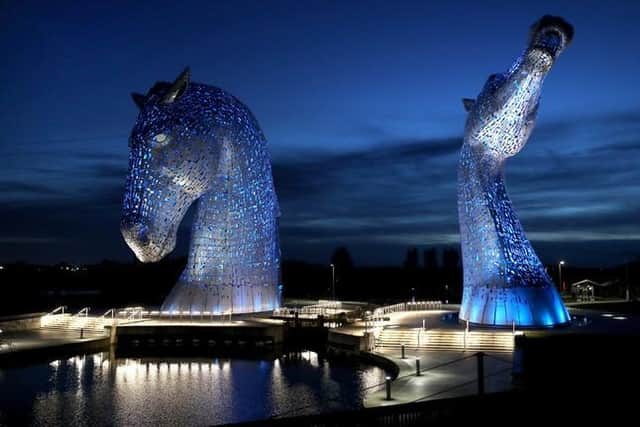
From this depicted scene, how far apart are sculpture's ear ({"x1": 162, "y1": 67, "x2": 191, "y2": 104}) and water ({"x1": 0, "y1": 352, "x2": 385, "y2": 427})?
857 cm

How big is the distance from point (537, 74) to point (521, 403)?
12.7 metres

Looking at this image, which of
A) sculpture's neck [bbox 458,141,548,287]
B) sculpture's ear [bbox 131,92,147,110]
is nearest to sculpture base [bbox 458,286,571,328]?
sculpture's neck [bbox 458,141,548,287]

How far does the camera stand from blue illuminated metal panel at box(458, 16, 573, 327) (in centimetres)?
1914

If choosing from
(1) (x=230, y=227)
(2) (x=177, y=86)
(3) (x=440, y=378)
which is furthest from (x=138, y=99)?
Answer: (3) (x=440, y=378)

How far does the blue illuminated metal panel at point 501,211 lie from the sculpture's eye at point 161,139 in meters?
10.1

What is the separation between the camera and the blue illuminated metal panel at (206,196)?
20.6m

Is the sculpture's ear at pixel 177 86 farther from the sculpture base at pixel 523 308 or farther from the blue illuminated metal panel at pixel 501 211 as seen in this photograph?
the sculpture base at pixel 523 308

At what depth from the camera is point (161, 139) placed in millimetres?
20734

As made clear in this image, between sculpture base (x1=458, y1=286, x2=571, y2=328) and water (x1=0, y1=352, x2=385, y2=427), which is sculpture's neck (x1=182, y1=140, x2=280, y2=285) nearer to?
water (x1=0, y1=352, x2=385, y2=427)

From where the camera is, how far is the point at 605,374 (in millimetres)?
10156

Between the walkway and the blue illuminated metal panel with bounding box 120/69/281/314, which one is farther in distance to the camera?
the blue illuminated metal panel with bounding box 120/69/281/314

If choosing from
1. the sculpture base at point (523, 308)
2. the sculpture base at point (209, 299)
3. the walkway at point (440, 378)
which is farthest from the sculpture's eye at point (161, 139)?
the sculpture base at point (523, 308)

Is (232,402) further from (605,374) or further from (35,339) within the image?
(35,339)

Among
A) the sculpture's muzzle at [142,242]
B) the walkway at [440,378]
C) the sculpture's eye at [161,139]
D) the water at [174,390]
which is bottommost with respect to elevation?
the water at [174,390]
